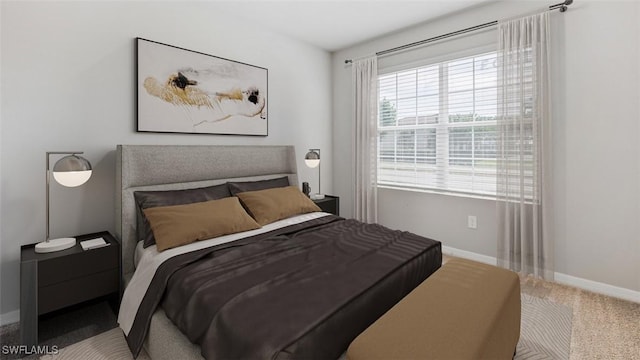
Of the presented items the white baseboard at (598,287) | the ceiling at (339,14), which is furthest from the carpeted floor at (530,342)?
the ceiling at (339,14)

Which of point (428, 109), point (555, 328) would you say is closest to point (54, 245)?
point (555, 328)

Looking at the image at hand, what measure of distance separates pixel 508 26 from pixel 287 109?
2.45 meters

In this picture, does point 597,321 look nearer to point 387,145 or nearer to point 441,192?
point 441,192

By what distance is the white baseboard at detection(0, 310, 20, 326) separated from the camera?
213cm

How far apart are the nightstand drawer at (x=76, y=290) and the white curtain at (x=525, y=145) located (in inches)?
132

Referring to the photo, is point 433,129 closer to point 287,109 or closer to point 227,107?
point 287,109

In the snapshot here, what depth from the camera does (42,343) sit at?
6.43 ft

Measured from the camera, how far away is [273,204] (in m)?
2.80

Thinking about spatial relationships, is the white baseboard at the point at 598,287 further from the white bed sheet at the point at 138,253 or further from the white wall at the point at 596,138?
the white bed sheet at the point at 138,253

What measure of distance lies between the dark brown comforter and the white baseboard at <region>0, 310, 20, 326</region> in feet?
3.55

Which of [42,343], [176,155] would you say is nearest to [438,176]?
[176,155]

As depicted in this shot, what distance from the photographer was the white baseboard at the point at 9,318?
213 centimetres

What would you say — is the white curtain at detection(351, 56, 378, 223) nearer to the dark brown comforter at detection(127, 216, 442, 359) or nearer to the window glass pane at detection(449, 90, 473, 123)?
the window glass pane at detection(449, 90, 473, 123)

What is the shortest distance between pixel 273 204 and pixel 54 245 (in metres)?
1.54
